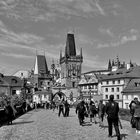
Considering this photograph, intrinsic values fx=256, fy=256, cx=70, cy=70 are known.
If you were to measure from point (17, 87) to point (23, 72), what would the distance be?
263 feet

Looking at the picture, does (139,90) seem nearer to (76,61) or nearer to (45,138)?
(45,138)

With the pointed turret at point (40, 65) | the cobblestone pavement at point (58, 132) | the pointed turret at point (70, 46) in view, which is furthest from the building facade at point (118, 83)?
the pointed turret at point (40, 65)

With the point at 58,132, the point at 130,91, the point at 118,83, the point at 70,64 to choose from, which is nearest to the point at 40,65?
the point at 70,64

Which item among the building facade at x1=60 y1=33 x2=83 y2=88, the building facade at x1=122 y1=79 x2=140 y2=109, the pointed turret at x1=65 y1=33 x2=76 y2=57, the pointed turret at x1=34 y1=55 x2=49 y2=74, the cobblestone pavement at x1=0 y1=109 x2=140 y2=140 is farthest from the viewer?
the pointed turret at x1=34 y1=55 x2=49 y2=74

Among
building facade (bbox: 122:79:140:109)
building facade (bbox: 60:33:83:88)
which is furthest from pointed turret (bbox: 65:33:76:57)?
building facade (bbox: 122:79:140:109)

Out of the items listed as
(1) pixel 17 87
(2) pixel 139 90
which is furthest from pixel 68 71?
(2) pixel 139 90

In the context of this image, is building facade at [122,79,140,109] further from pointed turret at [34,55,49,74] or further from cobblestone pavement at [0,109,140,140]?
pointed turret at [34,55,49,74]

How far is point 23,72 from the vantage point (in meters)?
158

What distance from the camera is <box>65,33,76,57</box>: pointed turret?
12351 centimetres

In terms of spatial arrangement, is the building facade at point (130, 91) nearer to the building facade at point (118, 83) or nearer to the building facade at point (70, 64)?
the building facade at point (118, 83)

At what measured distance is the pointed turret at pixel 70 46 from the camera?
123512mm

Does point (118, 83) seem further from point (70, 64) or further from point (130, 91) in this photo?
point (70, 64)

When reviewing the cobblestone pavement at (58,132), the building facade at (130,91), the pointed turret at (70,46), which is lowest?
the cobblestone pavement at (58,132)

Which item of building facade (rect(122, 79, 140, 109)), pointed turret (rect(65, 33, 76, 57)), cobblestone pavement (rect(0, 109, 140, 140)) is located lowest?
cobblestone pavement (rect(0, 109, 140, 140))
